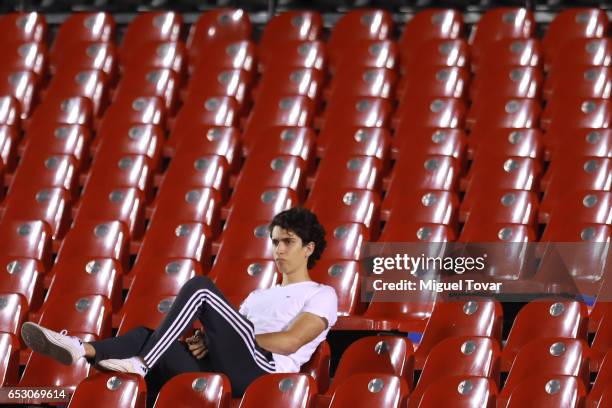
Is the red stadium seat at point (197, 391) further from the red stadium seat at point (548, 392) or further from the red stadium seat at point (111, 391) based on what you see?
the red stadium seat at point (548, 392)

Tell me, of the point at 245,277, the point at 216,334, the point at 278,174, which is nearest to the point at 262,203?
the point at 278,174

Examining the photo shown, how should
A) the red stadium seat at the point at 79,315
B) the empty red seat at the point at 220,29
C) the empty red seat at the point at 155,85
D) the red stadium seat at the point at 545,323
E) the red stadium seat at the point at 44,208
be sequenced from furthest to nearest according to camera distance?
1. the empty red seat at the point at 220,29
2. the empty red seat at the point at 155,85
3. the red stadium seat at the point at 44,208
4. the red stadium seat at the point at 79,315
5. the red stadium seat at the point at 545,323

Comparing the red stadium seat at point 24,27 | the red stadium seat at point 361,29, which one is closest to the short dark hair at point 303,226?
the red stadium seat at point 361,29

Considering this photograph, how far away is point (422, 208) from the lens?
4.31m

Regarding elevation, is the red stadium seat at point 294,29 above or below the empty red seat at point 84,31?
above

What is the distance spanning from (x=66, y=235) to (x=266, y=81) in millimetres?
1229

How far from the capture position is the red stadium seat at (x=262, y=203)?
448cm

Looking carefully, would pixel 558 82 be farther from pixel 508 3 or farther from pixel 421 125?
pixel 508 3

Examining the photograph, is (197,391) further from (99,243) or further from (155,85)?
(155,85)

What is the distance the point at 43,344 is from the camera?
10.7 feet

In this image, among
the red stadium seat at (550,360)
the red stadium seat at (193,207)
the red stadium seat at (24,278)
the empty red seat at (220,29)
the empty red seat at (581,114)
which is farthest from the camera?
the empty red seat at (220,29)

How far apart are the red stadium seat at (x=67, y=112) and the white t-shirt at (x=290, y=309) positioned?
1854mm

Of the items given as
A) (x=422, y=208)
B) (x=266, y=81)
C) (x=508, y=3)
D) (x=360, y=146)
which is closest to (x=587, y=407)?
(x=422, y=208)

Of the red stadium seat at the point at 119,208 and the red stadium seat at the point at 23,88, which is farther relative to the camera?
the red stadium seat at the point at 23,88
